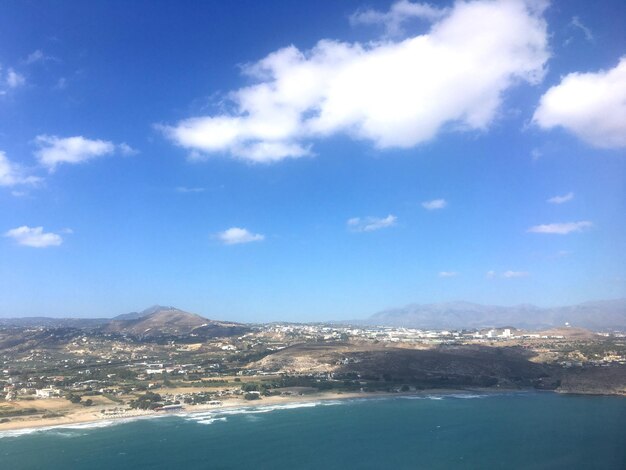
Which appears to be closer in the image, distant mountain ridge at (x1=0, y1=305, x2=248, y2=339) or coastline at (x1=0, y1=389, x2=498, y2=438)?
coastline at (x1=0, y1=389, x2=498, y2=438)

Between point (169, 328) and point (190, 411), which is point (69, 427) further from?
point (169, 328)

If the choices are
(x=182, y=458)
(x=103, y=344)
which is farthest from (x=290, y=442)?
(x=103, y=344)

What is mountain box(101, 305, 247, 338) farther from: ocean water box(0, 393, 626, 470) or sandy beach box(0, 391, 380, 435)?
ocean water box(0, 393, 626, 470)

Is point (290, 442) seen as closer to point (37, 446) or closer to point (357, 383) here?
point (37, 446)

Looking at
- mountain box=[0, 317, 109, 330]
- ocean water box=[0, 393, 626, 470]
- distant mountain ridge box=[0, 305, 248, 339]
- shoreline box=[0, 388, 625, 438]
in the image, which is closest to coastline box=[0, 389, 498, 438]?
shoreline box=[0, 388, 625, 438]

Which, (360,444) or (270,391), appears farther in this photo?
(270,391)

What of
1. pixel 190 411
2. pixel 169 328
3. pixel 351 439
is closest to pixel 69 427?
pixel 190 411

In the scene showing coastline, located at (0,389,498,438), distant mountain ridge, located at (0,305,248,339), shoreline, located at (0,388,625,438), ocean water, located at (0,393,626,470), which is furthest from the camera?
distant mountain ridge, located at (0,305,248,339)
